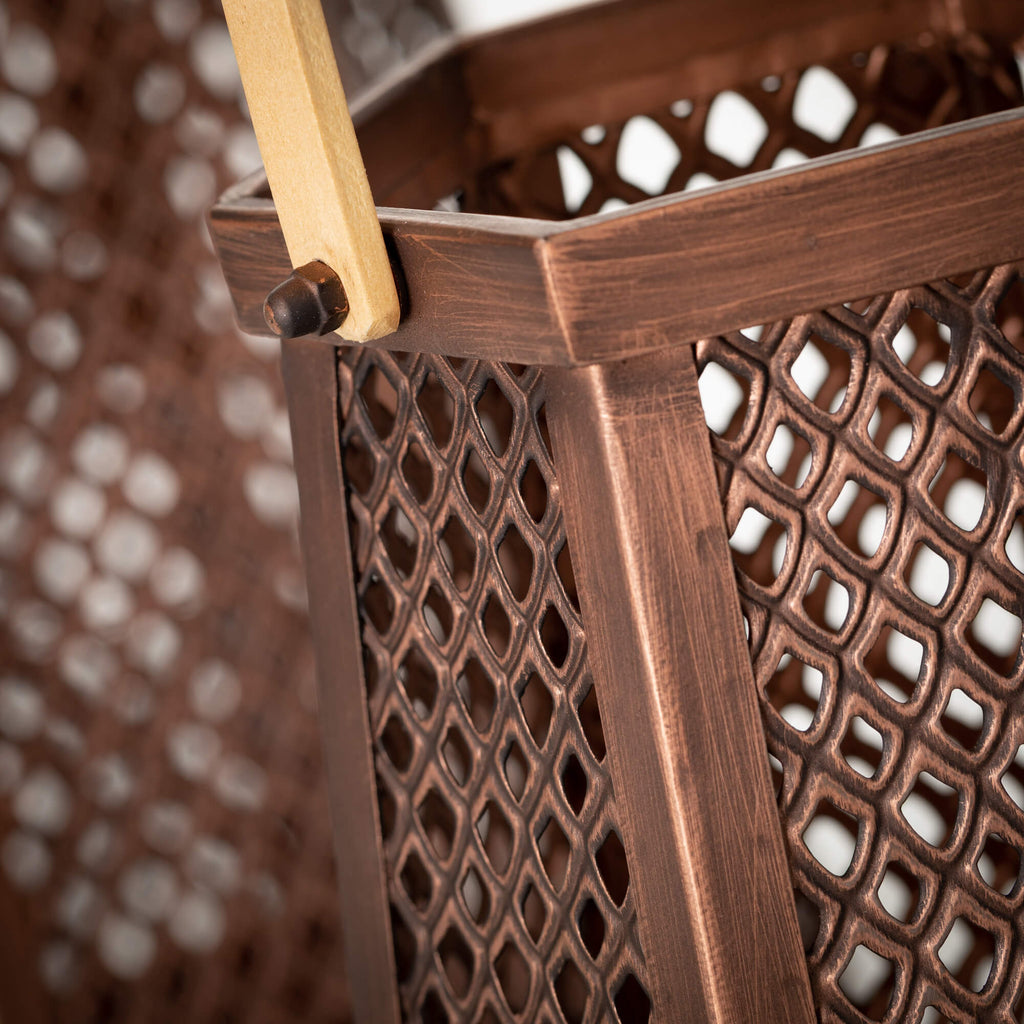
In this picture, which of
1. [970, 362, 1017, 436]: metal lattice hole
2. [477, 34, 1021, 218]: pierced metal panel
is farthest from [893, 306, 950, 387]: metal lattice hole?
[477, 34, 1021, 218]: pierced metal panel

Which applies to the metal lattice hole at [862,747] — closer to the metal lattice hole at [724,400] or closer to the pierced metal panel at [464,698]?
the metal lattice hole at [724,400]

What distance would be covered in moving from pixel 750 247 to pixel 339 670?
275 millimetres

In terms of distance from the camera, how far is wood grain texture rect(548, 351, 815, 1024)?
1.11 ft

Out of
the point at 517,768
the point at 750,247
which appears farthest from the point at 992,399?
the point at 750,247

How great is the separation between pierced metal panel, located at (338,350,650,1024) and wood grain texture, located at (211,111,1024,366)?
0.05 metres

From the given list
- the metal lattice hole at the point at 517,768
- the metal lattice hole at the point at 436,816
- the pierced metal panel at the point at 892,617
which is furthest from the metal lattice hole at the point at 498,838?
the pierced metal panel at the point at 892,617

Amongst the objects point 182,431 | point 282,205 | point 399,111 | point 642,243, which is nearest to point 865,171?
point 642,243

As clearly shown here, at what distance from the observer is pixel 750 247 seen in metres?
0.32

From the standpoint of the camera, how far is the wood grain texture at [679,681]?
34 cm

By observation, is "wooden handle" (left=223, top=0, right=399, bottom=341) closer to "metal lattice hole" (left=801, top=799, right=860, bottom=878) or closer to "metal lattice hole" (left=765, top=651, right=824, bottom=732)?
"metal lattice hole" (left=765, top=651, right=824, bottom=732)

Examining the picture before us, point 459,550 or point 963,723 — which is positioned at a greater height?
point 459,550

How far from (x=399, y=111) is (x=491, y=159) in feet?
0.39

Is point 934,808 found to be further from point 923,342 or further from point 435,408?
point 435,408

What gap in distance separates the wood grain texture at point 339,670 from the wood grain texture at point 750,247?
0.54 ft
